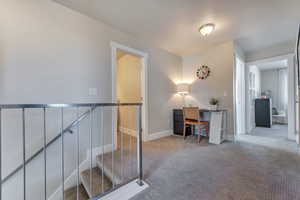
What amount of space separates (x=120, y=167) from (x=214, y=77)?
3.10 m

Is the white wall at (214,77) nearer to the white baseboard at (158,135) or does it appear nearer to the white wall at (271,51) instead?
the white baseboard at (158,135)

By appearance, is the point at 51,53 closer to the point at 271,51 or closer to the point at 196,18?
the point at 196,18

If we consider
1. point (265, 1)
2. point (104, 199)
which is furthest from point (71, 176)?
point (265, 1)

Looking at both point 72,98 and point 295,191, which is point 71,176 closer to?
point 72,98

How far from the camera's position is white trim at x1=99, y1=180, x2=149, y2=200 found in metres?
1.47

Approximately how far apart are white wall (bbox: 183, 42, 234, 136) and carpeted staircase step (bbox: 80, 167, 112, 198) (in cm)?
295

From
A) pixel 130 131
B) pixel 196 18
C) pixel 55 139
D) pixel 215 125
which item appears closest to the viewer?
pixel 55 139

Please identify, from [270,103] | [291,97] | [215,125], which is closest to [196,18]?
[215,125]

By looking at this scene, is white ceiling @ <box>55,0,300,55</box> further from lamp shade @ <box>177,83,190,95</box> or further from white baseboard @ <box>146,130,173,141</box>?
white baseboard @ <box>146,130,173,141</box>

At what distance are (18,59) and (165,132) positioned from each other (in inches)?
129

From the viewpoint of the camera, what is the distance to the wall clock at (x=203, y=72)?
376 cm

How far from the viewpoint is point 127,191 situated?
1.55 metres

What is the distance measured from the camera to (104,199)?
1428 millimetres

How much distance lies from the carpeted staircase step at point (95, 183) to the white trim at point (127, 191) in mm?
403
